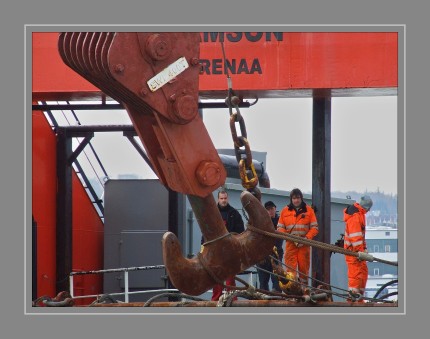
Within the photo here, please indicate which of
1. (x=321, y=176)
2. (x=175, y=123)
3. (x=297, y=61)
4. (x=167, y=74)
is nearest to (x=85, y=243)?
(x=321, y=176)

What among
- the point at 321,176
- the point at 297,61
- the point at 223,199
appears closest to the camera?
the point at 223,199

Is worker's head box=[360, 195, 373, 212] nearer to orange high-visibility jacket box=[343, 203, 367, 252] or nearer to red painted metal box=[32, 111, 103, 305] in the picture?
orange high-visibility jacket box=[343, 203, 367, 252]

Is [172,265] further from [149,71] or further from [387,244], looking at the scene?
[387,244]

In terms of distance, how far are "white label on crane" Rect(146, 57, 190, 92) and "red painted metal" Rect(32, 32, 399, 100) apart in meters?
5.03

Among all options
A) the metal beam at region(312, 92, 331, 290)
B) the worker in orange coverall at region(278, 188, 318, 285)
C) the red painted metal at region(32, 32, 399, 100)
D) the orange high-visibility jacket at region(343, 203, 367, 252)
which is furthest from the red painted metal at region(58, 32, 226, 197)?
the metal beam at region(312, 92, 331, 290)

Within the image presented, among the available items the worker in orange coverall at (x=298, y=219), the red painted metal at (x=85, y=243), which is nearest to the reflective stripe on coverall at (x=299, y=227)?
the worker in orange coverall at (x=298, y=219)

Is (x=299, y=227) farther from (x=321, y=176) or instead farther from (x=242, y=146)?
(x=242, y=146)

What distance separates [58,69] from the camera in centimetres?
1103

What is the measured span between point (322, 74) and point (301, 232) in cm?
176

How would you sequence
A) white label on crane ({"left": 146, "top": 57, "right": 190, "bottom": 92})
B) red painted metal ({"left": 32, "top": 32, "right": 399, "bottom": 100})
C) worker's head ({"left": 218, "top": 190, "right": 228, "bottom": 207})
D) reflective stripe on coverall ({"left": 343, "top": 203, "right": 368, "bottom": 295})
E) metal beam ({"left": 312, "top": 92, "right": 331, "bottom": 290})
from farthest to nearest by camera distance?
metal beam ({"left": 312, "top": 92, "right": 331, "bottom": 290}) → reflective stripe on coverall ({"left": 343, "top": 203, "right": 368, "bottom": 295}) → red painted metal ({"left": 32, "top": 32, "right": 399, "bottom": 100}) → worker's head ({"left": 218, "top": 190, "right": 228, "bottom": 207}) → white label on crane ({"left": 146, "top": 57, "right": 190, "bottom": 92})

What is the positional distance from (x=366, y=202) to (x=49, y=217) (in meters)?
4.20

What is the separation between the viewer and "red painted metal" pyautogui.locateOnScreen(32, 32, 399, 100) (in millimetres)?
10656

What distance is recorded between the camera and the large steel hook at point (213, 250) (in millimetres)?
5910

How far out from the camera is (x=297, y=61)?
1076 cm
